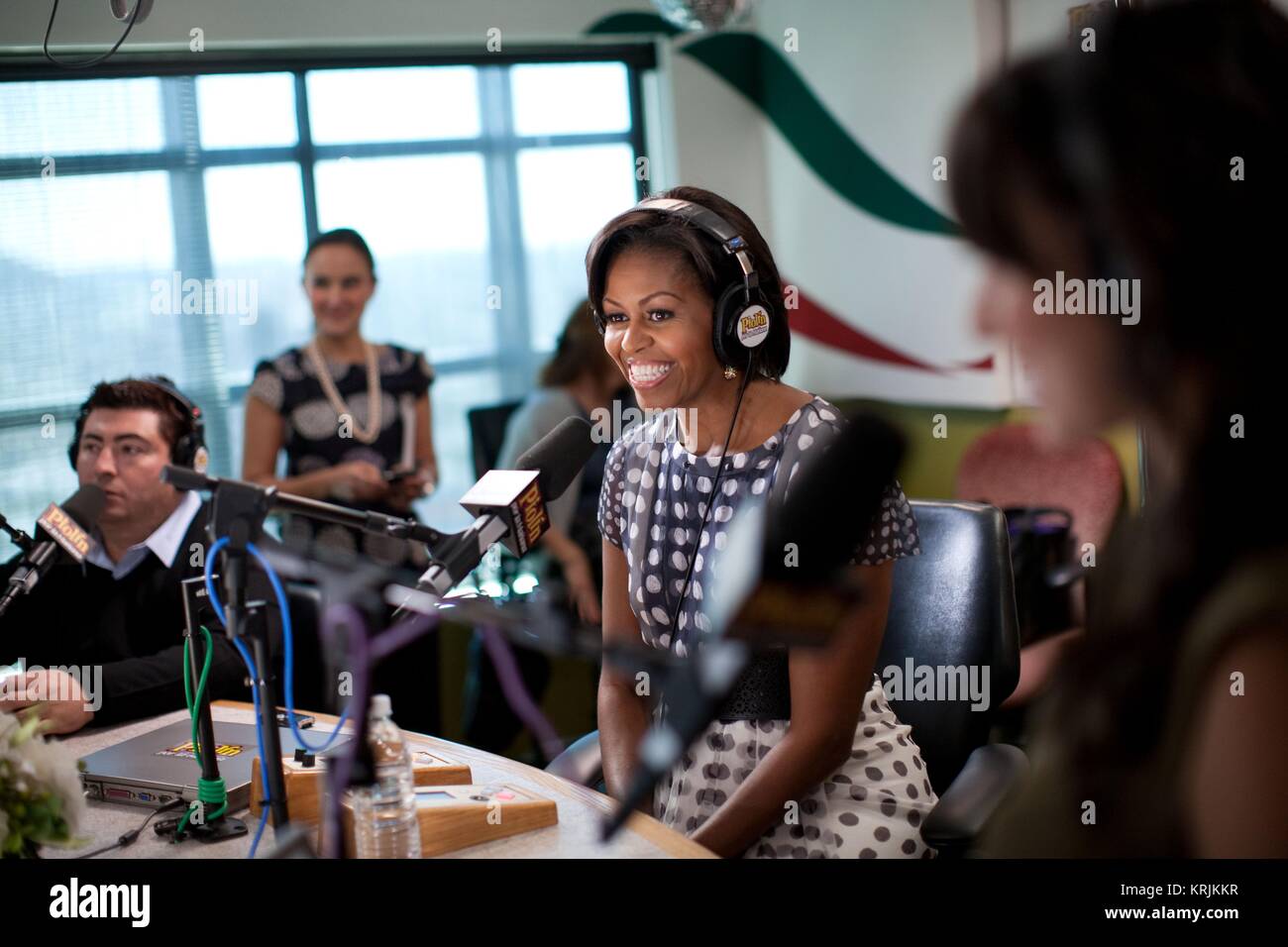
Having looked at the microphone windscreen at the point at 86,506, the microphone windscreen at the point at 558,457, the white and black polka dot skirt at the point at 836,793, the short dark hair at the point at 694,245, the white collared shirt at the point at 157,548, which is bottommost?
the white and black polka dot skirt at the point at 836,793

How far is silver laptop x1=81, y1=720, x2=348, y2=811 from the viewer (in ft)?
4.96

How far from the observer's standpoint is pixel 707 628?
5.32 ft

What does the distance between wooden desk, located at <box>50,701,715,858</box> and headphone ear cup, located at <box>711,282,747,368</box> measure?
0.64m

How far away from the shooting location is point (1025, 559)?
316 cm

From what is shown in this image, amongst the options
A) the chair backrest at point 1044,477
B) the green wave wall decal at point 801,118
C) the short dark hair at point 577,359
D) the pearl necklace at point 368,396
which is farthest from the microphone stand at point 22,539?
the green wave wall decal at point 801,118

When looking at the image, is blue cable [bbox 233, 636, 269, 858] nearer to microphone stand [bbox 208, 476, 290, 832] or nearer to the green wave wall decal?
microphone stand [bbox 208, 476, 290, 832]

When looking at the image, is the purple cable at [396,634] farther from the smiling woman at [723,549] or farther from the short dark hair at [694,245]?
the short dark hair at [694,245]

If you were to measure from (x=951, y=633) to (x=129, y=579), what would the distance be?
140 cm

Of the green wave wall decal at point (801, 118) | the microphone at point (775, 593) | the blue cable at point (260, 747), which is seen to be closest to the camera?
the microphone at point (775, 593)

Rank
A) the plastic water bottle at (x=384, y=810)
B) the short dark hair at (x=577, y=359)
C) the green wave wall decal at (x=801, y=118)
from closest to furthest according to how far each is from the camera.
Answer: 1. the plastic water bottle at (x=384, y=810)
2. the short dark hair at (x=577, y=359)
3. the green wave wall decal at (x=801, y=118)

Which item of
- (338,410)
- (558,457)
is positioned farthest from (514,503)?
(338,410)

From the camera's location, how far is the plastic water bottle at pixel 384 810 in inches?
49.1

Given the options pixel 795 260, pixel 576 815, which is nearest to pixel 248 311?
pixel 795 260

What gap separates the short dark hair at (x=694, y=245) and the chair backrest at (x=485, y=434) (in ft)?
7.87
